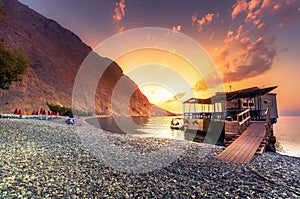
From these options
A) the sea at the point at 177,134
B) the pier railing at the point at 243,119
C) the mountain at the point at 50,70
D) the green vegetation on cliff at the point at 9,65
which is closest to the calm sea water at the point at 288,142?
the sea at the point at 177,134

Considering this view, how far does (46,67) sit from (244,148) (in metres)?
82.5

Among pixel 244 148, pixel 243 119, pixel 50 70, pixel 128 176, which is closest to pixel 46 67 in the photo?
pixel 50 70

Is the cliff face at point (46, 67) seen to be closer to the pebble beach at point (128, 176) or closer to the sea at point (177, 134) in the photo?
the pebble beach at point (128, 176)

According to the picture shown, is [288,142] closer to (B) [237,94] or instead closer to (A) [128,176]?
(B) [237,94]

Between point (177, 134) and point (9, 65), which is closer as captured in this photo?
point (9, 65)

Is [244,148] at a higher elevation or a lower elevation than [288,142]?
higher

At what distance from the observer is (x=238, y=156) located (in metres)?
9.52

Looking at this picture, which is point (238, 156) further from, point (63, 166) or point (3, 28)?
point (3, 28)

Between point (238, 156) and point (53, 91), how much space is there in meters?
69.5

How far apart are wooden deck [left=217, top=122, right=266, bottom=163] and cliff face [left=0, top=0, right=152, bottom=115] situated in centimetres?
2096

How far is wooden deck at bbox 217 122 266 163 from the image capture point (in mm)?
9227

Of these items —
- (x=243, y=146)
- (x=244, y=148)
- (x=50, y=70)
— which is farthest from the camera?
(x=50, y=70)

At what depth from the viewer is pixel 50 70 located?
74.6 m

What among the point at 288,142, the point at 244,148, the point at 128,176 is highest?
the point at 244,148
